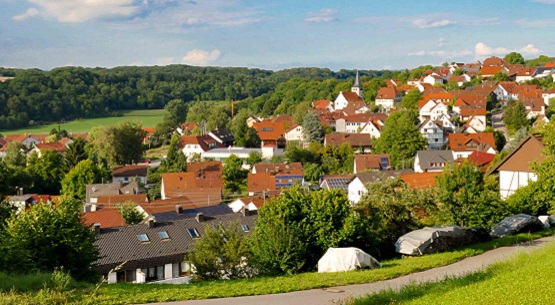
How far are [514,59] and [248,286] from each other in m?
148

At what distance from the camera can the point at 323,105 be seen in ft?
390

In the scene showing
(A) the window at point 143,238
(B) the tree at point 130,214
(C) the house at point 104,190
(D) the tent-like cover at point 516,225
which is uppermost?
(D) the tent-like cover at point 516,225

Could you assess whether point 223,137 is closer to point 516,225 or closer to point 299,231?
point 516,225

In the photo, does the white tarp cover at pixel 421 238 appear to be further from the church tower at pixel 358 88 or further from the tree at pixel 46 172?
the church tower at pixel 358 88

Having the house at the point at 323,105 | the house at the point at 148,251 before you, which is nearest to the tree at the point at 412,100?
the house at the point at 323,105

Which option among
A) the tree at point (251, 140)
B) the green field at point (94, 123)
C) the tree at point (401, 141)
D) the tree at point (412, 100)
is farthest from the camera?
the green field at point (94, 123)

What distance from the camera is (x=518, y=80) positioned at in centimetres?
11819

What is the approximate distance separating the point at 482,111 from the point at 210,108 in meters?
51.7

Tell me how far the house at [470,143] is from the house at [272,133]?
915 inches

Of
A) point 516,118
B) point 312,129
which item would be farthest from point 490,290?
point 312,129

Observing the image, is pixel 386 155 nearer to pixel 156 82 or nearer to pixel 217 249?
pixel 217 249

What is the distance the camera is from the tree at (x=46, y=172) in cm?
6431

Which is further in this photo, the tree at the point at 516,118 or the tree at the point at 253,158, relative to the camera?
the tree at the point at 516,118

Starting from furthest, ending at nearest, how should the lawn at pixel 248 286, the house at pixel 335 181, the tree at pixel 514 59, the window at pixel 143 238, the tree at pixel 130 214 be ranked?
the tree at pixel 514 59
the house at pixel 335 181
the tree at pixel 130 214
the window at pixel 143 238
the lawn at pixel 248 286
